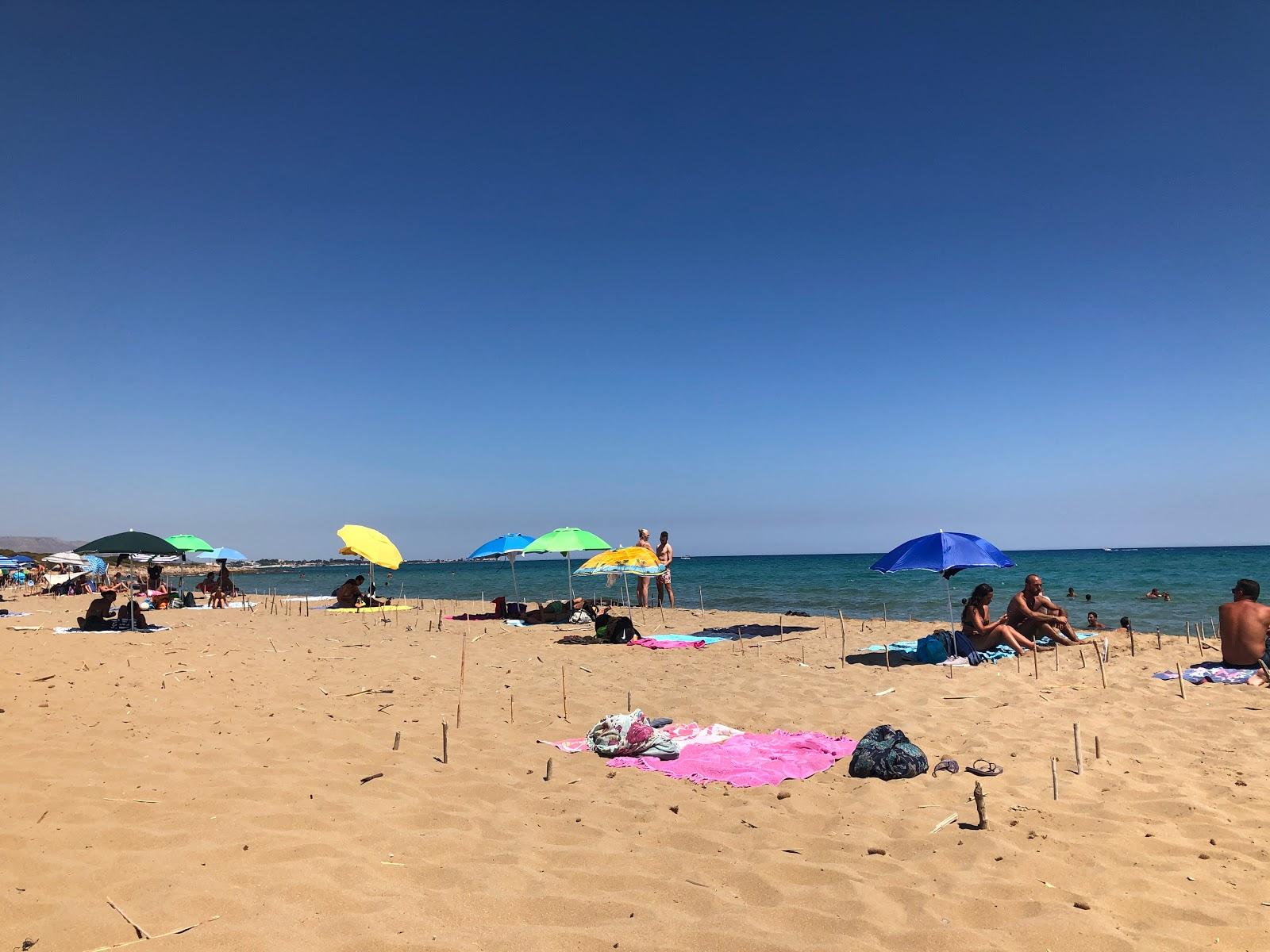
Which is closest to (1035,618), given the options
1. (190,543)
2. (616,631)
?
(616,631)

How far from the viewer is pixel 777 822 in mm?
4617

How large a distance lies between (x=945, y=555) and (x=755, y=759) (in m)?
5.68

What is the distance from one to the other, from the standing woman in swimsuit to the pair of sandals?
18.1ft

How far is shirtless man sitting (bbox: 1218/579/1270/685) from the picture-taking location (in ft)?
28.0

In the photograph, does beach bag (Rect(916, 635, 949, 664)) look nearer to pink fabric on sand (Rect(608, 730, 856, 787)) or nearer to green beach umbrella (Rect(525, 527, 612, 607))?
pink fabric on sand (Rect(608, 730, 856, 787))

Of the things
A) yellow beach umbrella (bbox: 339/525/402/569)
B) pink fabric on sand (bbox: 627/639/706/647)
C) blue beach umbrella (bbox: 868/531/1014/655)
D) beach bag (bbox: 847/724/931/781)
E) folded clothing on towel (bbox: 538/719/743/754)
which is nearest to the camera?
beach bag (bbox: 847/724/931/781)

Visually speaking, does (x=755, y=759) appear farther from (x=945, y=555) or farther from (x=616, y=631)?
(x=616, y=631)

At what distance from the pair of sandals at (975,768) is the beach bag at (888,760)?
95 mm

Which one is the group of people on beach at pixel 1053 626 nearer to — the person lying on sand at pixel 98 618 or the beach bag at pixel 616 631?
the beach bag at pixel 616 631

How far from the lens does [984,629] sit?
10766 mm

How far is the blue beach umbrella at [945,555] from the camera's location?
32.9ft

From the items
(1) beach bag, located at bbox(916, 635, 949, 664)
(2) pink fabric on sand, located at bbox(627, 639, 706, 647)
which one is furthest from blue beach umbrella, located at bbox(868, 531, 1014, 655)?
(2) pink fabric on sand, located at bbox(627, 639, 706, 647)

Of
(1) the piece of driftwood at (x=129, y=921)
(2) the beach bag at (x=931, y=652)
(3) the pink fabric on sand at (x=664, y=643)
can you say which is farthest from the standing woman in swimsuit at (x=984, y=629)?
(1) the piece of driftwood at (x=129, y=921)

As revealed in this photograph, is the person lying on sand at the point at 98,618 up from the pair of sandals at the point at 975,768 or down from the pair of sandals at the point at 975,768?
up
